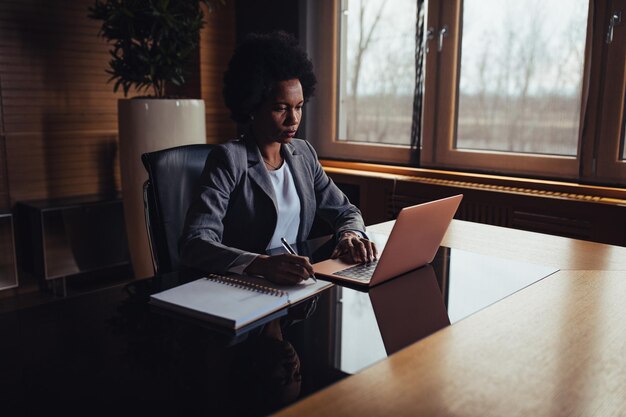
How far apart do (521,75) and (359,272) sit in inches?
81.2

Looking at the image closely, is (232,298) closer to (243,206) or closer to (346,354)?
(346,354)

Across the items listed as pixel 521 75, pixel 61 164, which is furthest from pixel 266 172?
pixel 61 164

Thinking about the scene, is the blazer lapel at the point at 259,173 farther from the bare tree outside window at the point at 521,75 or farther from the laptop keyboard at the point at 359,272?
the bare tree outside window at the point at 521,75

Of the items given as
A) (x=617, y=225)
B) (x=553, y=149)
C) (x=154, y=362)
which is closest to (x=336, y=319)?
(x=154, y=362)

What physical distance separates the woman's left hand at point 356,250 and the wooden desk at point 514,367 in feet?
1.31

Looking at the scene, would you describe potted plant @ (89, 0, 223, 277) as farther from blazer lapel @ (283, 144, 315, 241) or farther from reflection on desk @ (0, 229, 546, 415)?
reflection on desk @ (0, 229, 546, 415)

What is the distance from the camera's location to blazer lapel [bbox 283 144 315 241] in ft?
6.44

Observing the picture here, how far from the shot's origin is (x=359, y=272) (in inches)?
58.1

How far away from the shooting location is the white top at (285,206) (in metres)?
1.87

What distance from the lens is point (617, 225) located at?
100 inches

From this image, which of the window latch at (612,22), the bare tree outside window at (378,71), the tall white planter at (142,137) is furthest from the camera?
the bare tree outside window at (378,71)

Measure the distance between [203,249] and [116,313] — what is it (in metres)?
0.34

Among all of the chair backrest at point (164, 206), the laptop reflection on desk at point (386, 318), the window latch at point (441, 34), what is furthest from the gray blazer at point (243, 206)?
the window latch at point (441, 34)

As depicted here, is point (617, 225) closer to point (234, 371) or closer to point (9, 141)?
point (234, 371)
